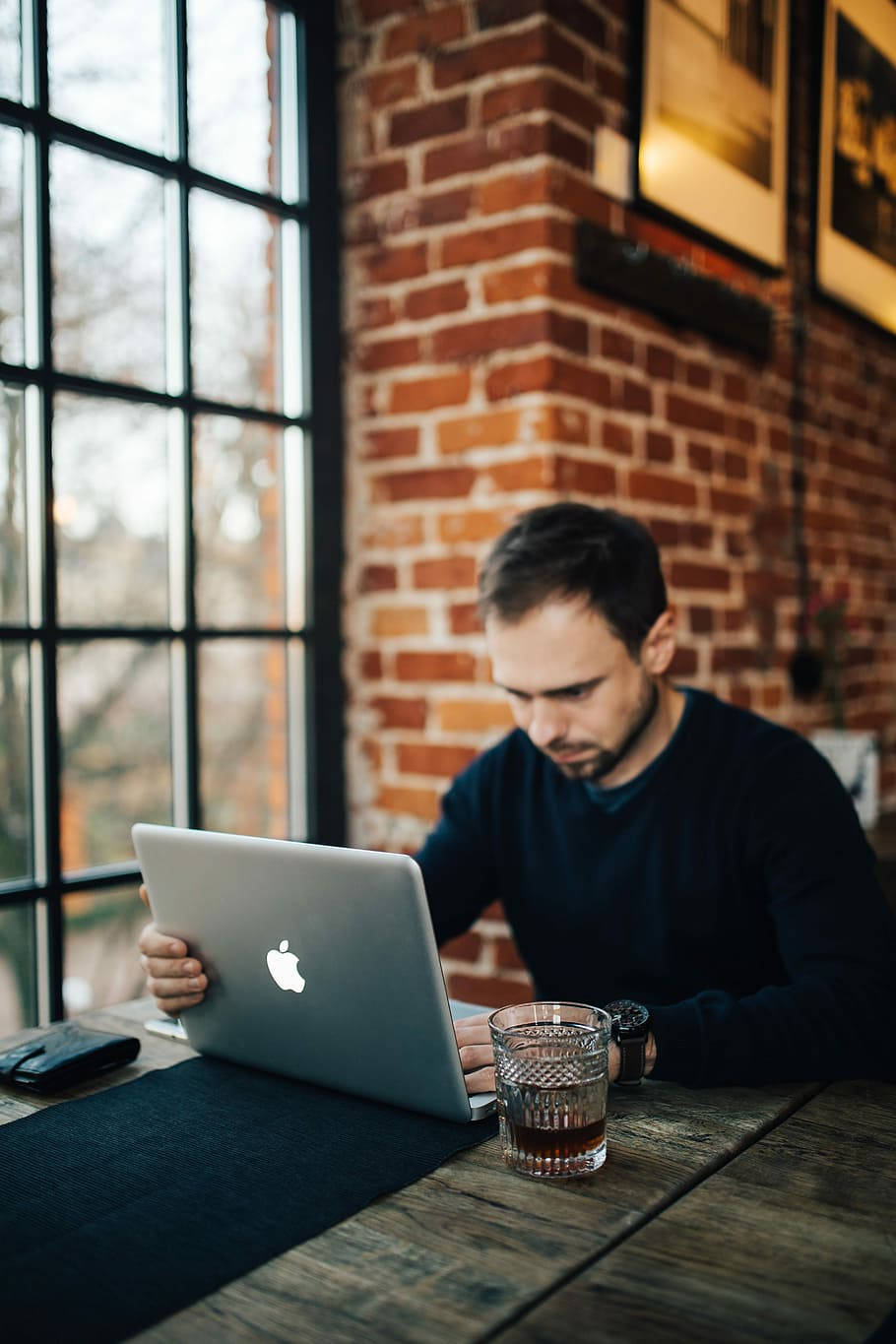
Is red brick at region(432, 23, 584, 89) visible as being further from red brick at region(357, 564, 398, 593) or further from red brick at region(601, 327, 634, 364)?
red brick at region(357, 564, 398, 593)

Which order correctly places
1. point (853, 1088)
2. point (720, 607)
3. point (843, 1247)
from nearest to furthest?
1. point (843, 1247)
2. point (853, 1088)
3. point (720, 607)

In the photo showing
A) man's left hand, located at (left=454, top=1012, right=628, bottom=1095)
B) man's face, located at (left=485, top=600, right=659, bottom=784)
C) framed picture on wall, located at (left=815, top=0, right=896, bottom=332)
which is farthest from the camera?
framed picture on wall, located at (left=815, top=0, right=896, bottom=332)

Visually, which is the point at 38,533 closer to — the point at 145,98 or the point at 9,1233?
the point at 145,98

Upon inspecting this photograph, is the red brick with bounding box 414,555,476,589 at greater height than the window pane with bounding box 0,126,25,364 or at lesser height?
lesser

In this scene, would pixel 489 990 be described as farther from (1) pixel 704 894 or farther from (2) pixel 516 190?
(2) pixel 516 190

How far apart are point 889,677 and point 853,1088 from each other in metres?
2.08

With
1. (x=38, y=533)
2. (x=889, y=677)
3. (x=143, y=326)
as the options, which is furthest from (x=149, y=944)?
(x=889, y=677)

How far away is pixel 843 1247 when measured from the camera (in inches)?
32.5

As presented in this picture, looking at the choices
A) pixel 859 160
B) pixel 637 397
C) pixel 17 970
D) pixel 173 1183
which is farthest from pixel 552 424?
pixel 859 160

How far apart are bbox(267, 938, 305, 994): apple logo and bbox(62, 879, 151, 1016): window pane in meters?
0.73

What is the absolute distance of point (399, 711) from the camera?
2059 mm

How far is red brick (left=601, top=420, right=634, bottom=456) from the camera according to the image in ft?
6.42

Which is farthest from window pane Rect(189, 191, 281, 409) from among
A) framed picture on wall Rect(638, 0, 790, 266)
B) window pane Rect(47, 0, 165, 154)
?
framed picture on wall Rect(638, 0, 790, 266)

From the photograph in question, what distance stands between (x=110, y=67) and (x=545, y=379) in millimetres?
805
